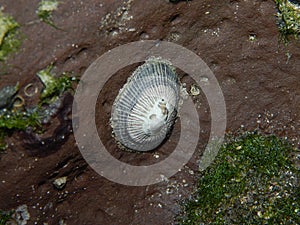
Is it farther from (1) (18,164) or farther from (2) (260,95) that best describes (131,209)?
(2) (260,95)

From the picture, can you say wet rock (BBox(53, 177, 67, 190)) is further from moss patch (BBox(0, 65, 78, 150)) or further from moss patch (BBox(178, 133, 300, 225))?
moss patch (BBox(178, 133, 300, 225))

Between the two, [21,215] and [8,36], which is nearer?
[8,36]

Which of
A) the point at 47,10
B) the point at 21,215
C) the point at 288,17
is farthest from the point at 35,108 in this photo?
the point at 288,17

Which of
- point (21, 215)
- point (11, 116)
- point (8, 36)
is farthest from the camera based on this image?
point (21, 215)

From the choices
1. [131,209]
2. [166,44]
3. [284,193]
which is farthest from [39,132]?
[284,193]

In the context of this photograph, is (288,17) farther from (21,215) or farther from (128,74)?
(21,215)
